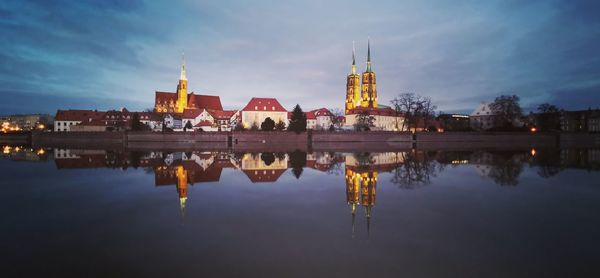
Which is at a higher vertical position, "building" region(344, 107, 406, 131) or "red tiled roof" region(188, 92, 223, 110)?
"red tiled roof" region(188, 92, 223, 110)

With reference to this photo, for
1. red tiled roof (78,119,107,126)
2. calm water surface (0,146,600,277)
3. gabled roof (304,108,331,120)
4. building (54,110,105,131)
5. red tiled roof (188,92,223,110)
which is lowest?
calm water surface (0,146,600,277)

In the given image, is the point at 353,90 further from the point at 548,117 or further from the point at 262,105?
the point at 548,117

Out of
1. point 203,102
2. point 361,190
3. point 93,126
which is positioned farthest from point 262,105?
point 361,190

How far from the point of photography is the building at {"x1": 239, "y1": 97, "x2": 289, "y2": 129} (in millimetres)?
78625

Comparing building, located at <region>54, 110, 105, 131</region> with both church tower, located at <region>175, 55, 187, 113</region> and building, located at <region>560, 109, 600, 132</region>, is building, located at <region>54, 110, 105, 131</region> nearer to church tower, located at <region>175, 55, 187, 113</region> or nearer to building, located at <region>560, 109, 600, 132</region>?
church tower, located at <region>175, 55, 187, 113</region>

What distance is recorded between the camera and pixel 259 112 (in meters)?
79.6

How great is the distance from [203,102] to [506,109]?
66.7 m

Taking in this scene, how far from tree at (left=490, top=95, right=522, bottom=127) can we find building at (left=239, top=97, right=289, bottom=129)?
41.5 m

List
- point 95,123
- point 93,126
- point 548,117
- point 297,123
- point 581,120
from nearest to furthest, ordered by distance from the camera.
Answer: point 297,123 → point 548,117 → point 93,126 → point 95,123 → point 581,120

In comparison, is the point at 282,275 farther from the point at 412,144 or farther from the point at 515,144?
A: the point at 515,144

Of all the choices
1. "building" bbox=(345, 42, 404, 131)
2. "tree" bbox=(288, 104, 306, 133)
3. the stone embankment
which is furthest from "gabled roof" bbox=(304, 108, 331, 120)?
"tree" bbox=(288, 104, 306, 133)

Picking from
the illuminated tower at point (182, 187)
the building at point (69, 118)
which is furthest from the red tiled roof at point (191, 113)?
the illuminated tower at point (182, 187)

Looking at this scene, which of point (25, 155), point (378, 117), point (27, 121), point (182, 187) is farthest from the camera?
point (27, 121)

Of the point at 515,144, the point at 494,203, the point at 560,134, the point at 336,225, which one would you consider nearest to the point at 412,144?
the point at 515,144
